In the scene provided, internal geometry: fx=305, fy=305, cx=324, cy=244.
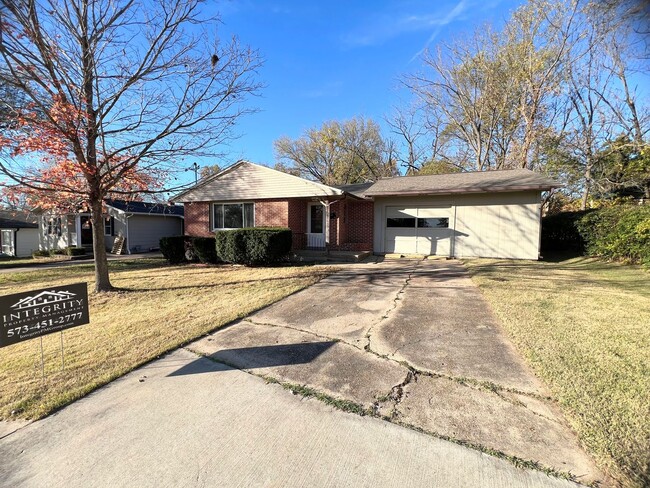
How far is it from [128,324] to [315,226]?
9.78 metres

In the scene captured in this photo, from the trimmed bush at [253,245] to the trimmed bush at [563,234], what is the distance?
11.4 meters

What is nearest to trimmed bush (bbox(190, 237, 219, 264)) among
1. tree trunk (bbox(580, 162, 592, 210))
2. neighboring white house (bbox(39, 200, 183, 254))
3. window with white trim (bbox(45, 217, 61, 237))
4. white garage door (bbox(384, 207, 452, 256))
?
white garage door (bbox(384, 207, 452, 256))

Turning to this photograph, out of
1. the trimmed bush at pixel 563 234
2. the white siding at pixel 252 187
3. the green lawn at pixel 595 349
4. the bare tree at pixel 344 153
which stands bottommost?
the green lawn at pixel 595 349

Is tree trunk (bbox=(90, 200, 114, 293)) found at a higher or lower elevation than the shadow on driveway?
higher

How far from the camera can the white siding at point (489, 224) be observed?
1159 cm

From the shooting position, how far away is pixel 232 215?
14.6m

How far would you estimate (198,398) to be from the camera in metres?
2.76

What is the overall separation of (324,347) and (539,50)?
73.1 feet

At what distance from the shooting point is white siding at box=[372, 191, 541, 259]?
11586 millimetres

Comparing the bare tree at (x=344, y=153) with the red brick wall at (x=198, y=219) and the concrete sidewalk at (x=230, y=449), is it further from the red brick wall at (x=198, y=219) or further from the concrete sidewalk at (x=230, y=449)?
the concrete sidewalk at (x=230, y=449)

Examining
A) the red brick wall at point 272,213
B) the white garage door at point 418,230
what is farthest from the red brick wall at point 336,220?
the white garage door at point 418,230

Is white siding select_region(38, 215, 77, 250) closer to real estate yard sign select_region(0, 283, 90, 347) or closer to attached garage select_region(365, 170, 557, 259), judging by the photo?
attached garage select_region(365, 170, 557, 259)

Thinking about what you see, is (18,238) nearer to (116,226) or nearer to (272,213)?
(116,226)

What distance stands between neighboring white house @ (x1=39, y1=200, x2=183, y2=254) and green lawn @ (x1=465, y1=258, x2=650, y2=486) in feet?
61.2
